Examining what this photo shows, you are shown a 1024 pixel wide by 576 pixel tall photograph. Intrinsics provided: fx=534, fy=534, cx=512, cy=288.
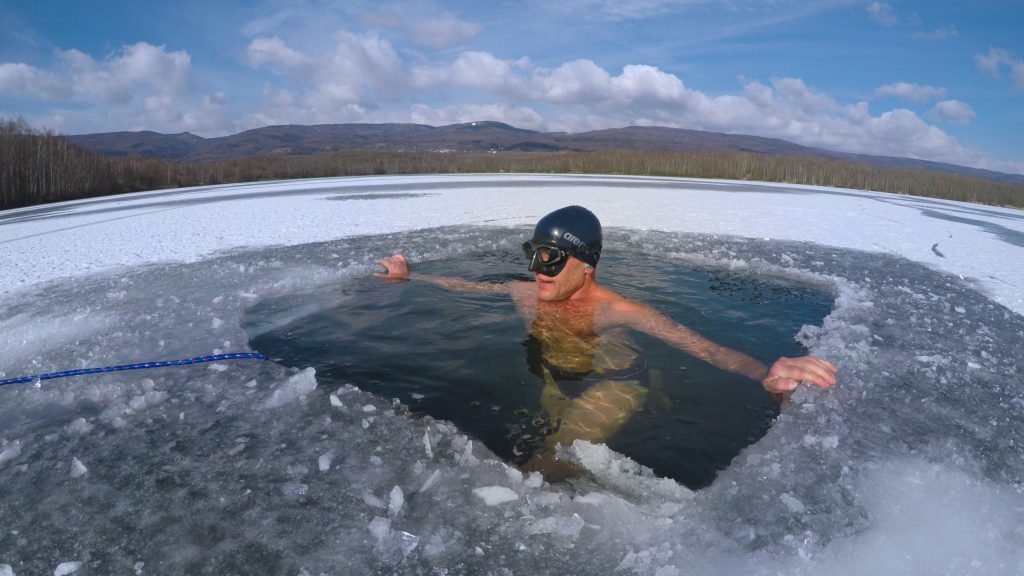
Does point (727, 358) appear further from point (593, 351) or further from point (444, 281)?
point (444, 281)

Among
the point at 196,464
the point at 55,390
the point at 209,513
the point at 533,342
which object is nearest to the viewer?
the point at 209,513

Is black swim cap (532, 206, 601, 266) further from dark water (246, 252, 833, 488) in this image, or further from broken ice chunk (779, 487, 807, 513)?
broken ice chunk (779, 487, 807, 513)

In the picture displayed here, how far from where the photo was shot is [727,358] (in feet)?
8.90

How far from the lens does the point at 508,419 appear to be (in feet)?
7.82

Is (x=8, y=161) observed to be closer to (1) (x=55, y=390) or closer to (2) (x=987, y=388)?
(1) (x=55, y=390)

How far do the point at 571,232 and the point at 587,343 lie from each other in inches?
26.6

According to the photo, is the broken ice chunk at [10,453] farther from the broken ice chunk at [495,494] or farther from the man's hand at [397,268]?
the man's hand at [397,268]

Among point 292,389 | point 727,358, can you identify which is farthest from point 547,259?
point 292,389

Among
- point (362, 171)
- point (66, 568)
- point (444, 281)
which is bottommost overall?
point (66, 568)

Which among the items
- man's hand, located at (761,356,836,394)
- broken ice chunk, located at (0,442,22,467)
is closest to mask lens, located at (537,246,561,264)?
man's hand, located at (761,356,836,394)

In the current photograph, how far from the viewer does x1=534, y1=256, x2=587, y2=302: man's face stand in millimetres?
3328

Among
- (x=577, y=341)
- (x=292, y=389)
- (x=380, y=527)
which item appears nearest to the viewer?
(x=380, y=527)

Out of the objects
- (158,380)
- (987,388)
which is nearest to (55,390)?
(158,380)

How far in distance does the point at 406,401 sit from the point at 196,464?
900 mm
